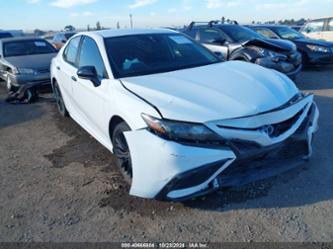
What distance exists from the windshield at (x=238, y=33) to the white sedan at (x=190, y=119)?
4.97 metres

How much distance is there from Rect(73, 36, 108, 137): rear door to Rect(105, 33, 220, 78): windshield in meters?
0.18

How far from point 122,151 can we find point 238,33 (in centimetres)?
655

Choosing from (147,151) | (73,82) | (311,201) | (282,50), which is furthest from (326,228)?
(282,50)

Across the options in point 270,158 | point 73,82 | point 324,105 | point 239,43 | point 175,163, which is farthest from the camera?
point 239,43

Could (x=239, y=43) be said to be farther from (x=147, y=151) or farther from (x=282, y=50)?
(x=147, y=151)

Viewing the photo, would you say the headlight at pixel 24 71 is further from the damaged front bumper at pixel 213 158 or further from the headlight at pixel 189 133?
the headlight at pixel 189 133

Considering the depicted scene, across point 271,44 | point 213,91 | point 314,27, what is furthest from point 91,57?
point 314,27

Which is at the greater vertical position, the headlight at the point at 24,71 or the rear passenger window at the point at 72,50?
the rear passenger window at the point at 72,50

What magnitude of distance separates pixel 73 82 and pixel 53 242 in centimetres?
253

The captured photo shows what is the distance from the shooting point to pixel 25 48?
980cm

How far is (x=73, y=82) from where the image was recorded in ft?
15.7

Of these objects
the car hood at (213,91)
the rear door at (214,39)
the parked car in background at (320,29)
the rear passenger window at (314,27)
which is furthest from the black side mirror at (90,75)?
the rear passenger window at (314,27)

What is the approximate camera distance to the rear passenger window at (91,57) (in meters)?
3.97

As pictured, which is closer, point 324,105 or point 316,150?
point 316,150
